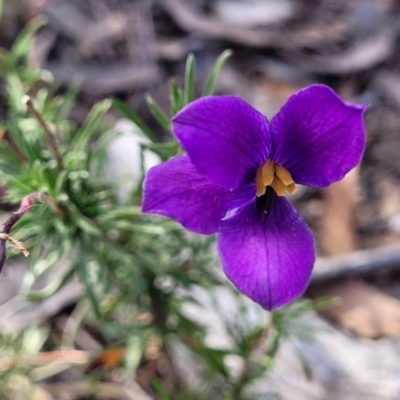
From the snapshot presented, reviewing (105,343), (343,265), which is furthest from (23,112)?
(343,265)

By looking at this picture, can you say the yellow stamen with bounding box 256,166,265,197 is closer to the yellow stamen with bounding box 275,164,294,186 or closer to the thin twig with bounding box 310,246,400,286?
the yellow stamen with bounding box 275,164,294,186

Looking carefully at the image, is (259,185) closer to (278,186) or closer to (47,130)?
(278,186)

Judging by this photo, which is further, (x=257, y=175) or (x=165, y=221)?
(x=165, y=221)

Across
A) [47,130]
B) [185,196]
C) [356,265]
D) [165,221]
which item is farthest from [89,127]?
[356,265]

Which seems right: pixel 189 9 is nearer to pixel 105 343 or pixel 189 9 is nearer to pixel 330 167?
pixel 105 343

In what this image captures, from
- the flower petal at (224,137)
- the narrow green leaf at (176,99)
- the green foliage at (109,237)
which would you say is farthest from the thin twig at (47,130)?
the flower petal at (224,137)

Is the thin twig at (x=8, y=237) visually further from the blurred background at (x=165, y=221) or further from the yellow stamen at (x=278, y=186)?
the yellow stamen at (x=278, y=186)

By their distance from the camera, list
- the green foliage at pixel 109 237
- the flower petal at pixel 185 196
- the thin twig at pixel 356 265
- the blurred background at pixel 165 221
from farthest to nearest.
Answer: the thin twig at pixel 356 265, the blurred background at pixel 165 221, the green foliage at pixel 109 237, the flower petal at pixel 185 196
